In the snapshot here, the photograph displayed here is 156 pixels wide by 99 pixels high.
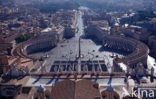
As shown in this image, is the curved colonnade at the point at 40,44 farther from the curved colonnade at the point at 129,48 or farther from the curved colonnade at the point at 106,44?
the curved colonnade at the point at 129,48

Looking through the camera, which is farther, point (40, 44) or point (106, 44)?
point (106, 44)

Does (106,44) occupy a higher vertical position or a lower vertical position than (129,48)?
lower

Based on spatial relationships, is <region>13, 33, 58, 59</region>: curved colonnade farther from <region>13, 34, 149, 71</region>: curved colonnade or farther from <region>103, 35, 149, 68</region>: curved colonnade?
<region>103, 35, 149, 68</region>: curved colonnade

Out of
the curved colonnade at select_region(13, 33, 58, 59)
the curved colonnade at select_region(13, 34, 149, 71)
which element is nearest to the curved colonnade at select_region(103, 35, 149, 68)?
the curved colonnade at select_region(13, 34, 149, 71)

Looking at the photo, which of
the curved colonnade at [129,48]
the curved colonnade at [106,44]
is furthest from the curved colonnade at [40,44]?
the curved colonnade at [129,48]

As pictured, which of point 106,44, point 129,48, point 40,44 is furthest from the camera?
point 106,44

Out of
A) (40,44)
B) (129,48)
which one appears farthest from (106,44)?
(40,44)

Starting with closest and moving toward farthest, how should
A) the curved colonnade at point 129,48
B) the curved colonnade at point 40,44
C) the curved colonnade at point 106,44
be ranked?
the curved colonnade at point 129,48 → the curved colonnade at point 106,44 → the curved colonnade at point 40,44

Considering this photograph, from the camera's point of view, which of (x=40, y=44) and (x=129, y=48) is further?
(x=40, y=44)

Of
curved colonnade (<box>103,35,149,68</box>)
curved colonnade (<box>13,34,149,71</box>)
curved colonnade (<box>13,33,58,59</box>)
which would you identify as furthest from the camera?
curved colonnade (<box>13,33,58,59</box>)

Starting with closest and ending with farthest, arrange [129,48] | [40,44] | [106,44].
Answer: [129,48] → [40,44] → [106,44]

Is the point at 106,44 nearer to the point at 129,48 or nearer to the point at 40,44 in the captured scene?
the point at 129,48
